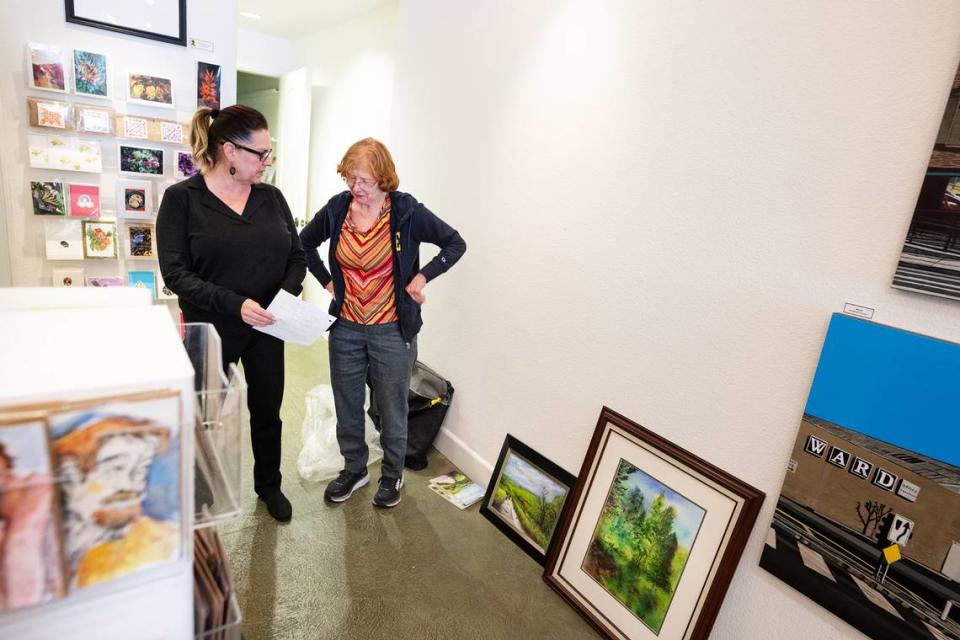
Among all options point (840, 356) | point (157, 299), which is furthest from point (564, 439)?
point (157, 299)

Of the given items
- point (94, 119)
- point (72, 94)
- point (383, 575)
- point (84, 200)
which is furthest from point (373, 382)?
point (72, 94)

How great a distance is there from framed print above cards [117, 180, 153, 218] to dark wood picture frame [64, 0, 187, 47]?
0.62m

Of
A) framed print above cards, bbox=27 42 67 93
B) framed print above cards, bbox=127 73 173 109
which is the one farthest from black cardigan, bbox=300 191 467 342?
framed print above cards, bbox=27 42 67 93

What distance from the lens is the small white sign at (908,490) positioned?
117 cm

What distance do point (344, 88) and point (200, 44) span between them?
198 cm

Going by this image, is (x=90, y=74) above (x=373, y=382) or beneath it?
above

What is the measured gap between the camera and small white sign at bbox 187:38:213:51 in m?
2.44

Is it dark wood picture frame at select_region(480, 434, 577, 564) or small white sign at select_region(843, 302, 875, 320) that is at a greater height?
small white sign at select_region(843, 302, 875, 320)

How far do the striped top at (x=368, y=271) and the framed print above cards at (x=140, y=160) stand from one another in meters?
1.12

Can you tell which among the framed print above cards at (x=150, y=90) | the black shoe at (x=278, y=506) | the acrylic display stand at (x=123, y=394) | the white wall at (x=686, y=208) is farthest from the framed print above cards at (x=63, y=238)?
the acrylic display stand at (x=123, y=394)

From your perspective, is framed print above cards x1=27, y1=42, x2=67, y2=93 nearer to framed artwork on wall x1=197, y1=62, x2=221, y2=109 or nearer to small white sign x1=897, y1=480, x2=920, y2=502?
framed artwork on wall x1=197, y1=62, x2=221, y2=109

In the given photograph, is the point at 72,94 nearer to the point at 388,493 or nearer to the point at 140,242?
the point at 140,242

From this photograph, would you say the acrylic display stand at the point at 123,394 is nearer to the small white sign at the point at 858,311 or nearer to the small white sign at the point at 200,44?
the small white sign at the point at 858,311

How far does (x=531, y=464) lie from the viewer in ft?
7.29
